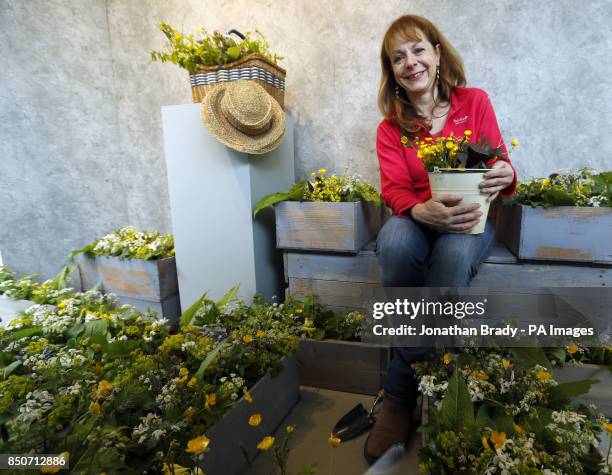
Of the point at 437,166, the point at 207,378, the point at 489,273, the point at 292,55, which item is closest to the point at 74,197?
the point at 292,55

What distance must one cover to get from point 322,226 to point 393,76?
0.62 meters

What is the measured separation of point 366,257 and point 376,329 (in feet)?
1.03

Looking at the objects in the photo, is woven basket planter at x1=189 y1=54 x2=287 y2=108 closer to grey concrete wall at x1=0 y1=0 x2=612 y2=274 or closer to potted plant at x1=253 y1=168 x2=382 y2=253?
grey concrete wall at x1=0 y1=0 x2=612 y2=274

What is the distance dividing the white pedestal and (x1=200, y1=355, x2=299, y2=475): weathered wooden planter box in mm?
520

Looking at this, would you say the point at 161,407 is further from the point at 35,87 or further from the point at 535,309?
the point at 35,87

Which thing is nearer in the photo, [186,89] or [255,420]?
[255,420]

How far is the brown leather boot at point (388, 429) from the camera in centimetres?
89

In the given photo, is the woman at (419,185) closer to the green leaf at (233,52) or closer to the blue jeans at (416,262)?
the blue jeans at (416,262)

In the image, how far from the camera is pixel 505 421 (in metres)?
0.67

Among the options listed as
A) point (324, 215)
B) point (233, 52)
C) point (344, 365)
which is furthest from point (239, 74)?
point (344, 365)

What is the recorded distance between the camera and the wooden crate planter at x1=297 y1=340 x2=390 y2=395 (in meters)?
1.13

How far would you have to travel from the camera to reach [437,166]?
93 cm

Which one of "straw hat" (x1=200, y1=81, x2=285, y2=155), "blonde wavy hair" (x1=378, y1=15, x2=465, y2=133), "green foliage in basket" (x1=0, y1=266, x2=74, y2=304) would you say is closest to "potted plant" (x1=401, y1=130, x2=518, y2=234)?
"blonde wavy hair" (x1=378, y1=15, x2=465, y2=133)

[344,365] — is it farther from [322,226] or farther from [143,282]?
[143,282]
